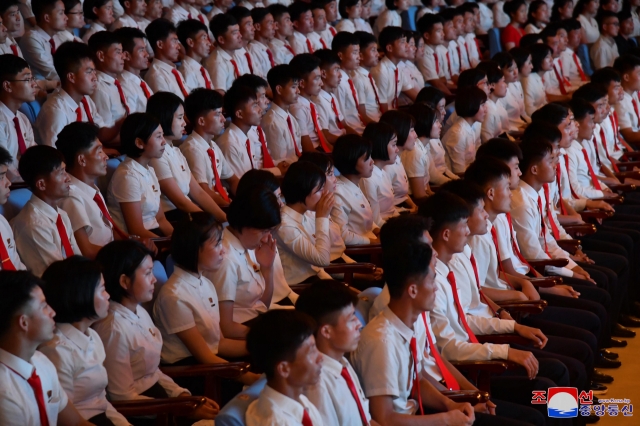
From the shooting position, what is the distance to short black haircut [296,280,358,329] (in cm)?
220

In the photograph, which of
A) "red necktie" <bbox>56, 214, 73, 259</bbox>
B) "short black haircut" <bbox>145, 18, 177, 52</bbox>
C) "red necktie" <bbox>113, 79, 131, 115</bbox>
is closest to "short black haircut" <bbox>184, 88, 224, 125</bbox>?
"red necktie" <bbox>113, 79, 131, 115</bbox>

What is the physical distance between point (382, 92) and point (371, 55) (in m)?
0.30

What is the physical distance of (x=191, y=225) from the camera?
8.73 ft

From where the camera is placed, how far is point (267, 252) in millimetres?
2938

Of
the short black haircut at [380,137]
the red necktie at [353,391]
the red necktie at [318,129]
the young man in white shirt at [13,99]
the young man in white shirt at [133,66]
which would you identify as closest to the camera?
the red necktie at [353,391]

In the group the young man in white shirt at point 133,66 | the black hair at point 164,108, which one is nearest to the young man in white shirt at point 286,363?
the black hair at point 164,108

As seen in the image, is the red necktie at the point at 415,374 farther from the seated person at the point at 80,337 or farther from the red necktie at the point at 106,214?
the red necktie at the point at 106,214

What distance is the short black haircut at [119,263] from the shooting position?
242 cm

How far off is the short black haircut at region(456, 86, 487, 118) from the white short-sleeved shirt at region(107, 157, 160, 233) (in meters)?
2.14

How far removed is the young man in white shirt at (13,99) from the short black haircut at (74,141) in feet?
1.58

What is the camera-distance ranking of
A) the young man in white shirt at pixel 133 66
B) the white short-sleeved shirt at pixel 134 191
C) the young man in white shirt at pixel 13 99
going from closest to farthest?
the white short-sleeved shirt at pixel 134 191, the young man in white shirt at pixel 13 99, the young man in white shirt at pixel 133 66

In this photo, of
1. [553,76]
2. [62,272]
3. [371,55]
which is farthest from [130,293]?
[553,76]

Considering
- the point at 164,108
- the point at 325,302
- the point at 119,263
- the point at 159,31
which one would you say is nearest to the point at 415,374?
the point at 325,302

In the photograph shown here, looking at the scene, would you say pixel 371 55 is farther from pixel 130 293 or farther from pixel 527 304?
pixel 130 293
